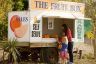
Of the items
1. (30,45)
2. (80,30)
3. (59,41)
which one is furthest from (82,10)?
(30,45)

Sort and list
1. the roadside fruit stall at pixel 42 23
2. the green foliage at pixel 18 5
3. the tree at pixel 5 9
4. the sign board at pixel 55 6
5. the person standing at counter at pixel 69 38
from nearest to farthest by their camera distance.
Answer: the roadside fruit stall at pixel 42 23
the sign board at pixel 55 6
the person standing at counter at pixel 69 38
the tree at pixel 5 9
the green foliage at pixel 18 5

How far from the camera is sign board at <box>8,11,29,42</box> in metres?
17.9

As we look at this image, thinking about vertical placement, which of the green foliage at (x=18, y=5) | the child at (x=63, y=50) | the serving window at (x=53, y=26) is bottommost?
the child at (x=63, y=50)

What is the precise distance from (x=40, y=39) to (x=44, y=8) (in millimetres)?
1522

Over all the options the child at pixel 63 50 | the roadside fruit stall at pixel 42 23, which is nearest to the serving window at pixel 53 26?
the roadside fruit stall at pixel 42 23

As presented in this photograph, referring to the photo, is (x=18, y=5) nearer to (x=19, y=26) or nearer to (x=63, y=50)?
(x=19, y=26)

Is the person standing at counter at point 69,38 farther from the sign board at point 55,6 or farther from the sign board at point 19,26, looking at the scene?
the sign board at point 19,26

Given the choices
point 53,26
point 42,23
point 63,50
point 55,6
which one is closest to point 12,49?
point 42,23

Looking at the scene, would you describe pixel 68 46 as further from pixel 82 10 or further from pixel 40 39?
pixel 82 10

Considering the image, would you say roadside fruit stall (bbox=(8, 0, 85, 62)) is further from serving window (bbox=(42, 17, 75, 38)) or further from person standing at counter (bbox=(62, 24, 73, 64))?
person standing at counter (bbox=(62, 24, 73, 64))

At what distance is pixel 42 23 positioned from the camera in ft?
60.3

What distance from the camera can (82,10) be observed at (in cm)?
2028

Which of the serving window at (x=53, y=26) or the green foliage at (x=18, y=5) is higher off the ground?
the green foliage at (x=18, y=5)

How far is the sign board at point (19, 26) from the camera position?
17859 millimetres
